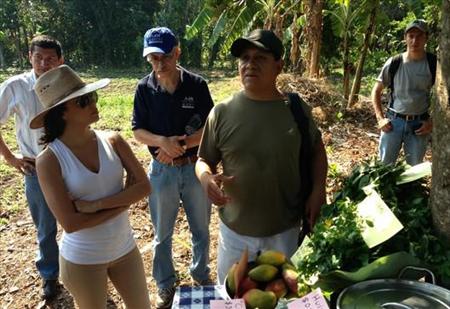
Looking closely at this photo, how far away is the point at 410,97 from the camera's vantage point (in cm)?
438

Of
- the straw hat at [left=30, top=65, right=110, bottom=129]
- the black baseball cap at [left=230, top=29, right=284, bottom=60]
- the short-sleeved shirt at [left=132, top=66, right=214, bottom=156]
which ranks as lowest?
the short-sleeved shirt at [left=132, top=66, right=214, bottom=156]

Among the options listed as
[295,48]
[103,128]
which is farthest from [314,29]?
[103,128]

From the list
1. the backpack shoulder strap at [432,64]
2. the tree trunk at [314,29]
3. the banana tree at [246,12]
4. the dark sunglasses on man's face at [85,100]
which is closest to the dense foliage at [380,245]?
the dark sunglasses on man's face at [85,100]

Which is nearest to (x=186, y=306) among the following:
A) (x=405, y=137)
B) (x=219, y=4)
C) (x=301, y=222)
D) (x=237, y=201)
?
(x=237, y=201)

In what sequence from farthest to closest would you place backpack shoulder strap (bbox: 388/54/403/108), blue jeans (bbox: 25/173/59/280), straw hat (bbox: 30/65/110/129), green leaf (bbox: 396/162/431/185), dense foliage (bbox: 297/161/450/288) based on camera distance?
1. backpack shoulder strap (bbox: 388/54/403/108)
2. blue jeans (bbox: 25/173/59/280)
3. straw hat (bbox: 30/65/110/129)
4. green leaf (bbox: 396/162/431/185)
5. dense foliage (bbox: 297/161/450/288)

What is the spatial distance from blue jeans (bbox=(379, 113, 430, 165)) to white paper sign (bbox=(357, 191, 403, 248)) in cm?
284

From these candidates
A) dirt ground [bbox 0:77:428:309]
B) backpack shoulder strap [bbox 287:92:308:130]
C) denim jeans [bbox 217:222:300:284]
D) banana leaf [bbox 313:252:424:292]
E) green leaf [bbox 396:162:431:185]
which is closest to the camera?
banana leaf [bbox 313:252:424:292]

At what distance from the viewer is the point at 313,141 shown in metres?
2.41

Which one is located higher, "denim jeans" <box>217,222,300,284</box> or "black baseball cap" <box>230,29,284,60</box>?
"black baseball cap" <box>230,29,284,60</box>

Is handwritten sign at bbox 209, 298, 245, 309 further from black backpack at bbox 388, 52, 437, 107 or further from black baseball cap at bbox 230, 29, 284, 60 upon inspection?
black backpack at bbox 388, 52, 437, 107

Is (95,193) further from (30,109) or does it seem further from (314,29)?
(314,29)

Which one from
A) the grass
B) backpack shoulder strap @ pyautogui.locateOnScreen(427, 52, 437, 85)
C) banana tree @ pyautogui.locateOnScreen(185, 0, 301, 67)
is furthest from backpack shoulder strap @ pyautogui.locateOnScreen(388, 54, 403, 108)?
banana tree @ pyautogui.locateOnScreen(185, 0, 301, 67)

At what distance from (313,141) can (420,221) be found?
0.78 m

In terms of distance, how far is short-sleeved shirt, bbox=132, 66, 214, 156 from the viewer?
3123 millimetres
